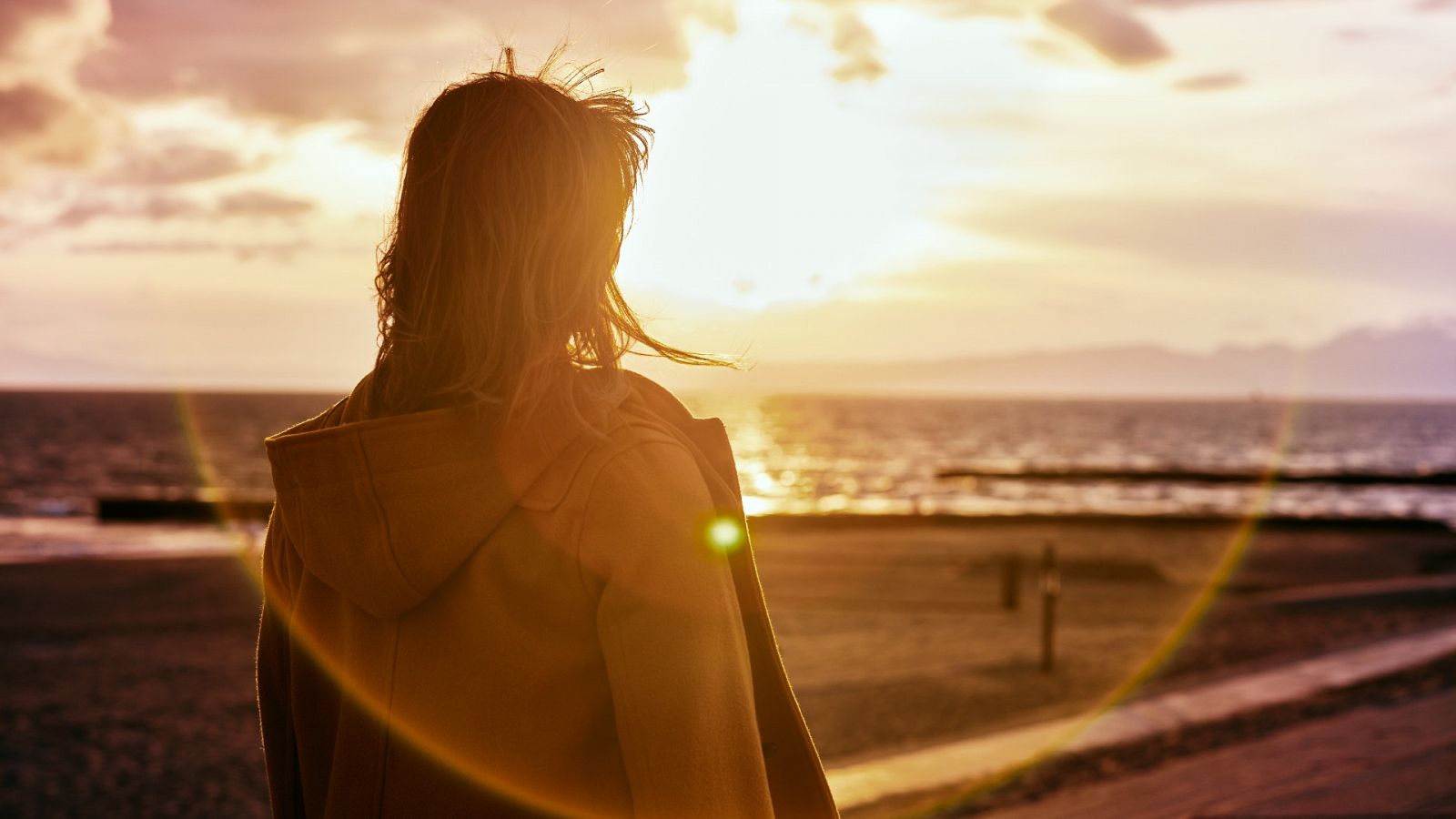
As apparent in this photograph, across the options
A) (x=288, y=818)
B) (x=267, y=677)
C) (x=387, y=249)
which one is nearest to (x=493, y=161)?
(x=387, y=249)

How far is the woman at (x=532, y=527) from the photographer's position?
1289mm

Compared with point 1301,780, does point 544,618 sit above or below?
above

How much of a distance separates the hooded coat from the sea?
398 centimetres

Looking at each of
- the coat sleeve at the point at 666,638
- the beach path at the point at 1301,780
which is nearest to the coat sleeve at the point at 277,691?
the coat sleeve at the point at 666,638

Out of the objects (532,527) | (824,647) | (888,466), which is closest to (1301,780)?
(532,527)

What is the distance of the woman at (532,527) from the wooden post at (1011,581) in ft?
36.6

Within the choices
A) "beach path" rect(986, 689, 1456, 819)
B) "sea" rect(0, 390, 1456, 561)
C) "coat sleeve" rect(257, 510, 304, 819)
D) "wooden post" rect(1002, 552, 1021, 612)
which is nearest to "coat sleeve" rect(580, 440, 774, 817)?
"coat sleeve" rect(257, 510, 304, 819)

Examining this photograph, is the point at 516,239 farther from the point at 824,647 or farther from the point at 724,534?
the point at 824,647

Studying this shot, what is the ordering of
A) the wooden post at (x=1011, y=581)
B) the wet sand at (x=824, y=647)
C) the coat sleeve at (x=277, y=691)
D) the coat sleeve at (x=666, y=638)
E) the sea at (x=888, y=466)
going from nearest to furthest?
1. the coat sleeve at (x=666, y=638)
2. the coat sleeve at (x=277, y=691)
3. the wet sand at (x=824, y=647)
4. the wooden post at (x=1011, y=581)
5. the sea at (x=888, y=466)

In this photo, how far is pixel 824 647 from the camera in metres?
10.3

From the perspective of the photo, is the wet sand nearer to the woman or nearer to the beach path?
the beach path

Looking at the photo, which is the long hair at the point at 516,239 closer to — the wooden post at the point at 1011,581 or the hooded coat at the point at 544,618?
the hooded coat at the point at 544,618

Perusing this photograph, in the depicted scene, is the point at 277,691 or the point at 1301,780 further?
the point at 1301,780

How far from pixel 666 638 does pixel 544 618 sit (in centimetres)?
18
